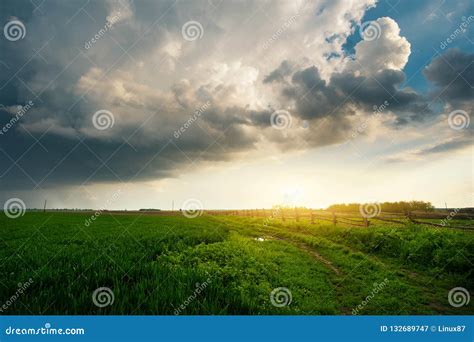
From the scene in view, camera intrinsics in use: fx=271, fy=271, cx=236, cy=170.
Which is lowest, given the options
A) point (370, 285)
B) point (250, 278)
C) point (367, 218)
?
point (370, 285)

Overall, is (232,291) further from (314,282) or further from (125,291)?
(314,282)

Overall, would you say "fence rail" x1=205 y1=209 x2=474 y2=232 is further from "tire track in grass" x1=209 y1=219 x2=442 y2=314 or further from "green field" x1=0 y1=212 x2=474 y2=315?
"tire track in grass" x1=209 y1=219 x2=442 y2=314

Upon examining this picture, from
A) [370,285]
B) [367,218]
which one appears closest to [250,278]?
[370,285]

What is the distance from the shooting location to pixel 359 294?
26.3ft

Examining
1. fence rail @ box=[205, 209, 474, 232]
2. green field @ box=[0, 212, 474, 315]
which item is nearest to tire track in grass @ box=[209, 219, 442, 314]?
green field @ box=[0, 212, 474, 315]

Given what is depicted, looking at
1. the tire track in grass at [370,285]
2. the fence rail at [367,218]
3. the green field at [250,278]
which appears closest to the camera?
the green field at [250,278]

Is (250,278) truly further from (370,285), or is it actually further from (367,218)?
(367,218)

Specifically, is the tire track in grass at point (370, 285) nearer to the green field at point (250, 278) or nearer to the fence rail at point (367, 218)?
the green field at point (250, 278)

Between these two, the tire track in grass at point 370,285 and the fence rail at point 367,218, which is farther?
the fence rail at point 367,218

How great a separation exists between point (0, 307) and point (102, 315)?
2034 millimetres

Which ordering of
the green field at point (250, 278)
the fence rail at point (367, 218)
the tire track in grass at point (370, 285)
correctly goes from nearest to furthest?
the green field at point (250, 278) → the tire track in grass at point (370, 285) → the fence rail at point (367, 218)

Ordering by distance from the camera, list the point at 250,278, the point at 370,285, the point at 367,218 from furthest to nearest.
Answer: the point at 367,218 → the point at 370,285 → the point at 250,278

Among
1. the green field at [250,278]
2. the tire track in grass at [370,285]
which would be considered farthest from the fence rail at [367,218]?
the tire track in grass at [370,285]

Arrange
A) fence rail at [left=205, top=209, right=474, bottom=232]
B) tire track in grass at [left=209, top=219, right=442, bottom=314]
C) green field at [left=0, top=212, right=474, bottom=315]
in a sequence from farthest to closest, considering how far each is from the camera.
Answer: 1. fence rail at [left=205, top=209, right=474, bottom=232]
2. tire track in grass at [left=209, top=219, right=442, bottom=314]
3. green field at [left=0, top=212, right=474, bottom=315]
